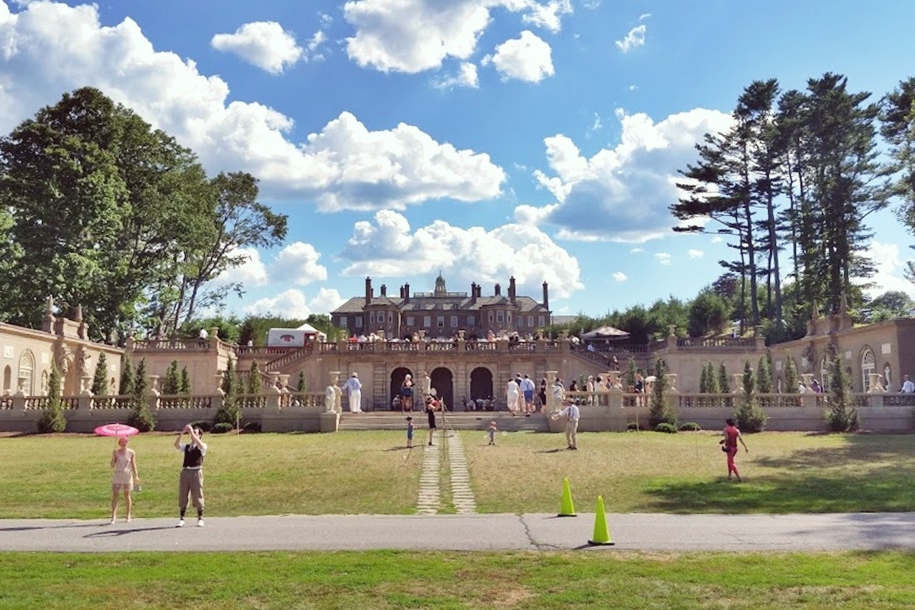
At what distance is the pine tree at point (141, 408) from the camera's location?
34.5 meters

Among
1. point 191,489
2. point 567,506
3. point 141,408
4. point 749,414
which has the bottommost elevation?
point 567,506

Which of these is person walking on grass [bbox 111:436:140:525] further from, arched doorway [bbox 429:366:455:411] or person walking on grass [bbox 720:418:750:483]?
arched doorway [bbox 429:366:455:411]

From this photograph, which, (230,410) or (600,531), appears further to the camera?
(230,410)

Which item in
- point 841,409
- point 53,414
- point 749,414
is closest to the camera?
point 841,409

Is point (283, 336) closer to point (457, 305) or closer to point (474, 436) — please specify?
point (474, 436)

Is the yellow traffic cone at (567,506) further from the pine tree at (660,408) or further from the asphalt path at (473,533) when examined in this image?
the pine tree at (660,408)

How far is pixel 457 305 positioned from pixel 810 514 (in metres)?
106

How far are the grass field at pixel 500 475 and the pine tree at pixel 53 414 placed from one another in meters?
3.47

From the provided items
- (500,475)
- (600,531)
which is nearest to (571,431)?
(500,475)

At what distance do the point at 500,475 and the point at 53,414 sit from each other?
2132cm

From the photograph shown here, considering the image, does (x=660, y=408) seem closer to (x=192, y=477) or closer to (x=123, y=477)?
(x=192, y=477)

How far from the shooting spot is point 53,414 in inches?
1337

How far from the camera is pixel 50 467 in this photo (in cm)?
2309

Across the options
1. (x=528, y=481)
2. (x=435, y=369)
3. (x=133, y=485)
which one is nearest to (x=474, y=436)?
(x=528, y=481)
